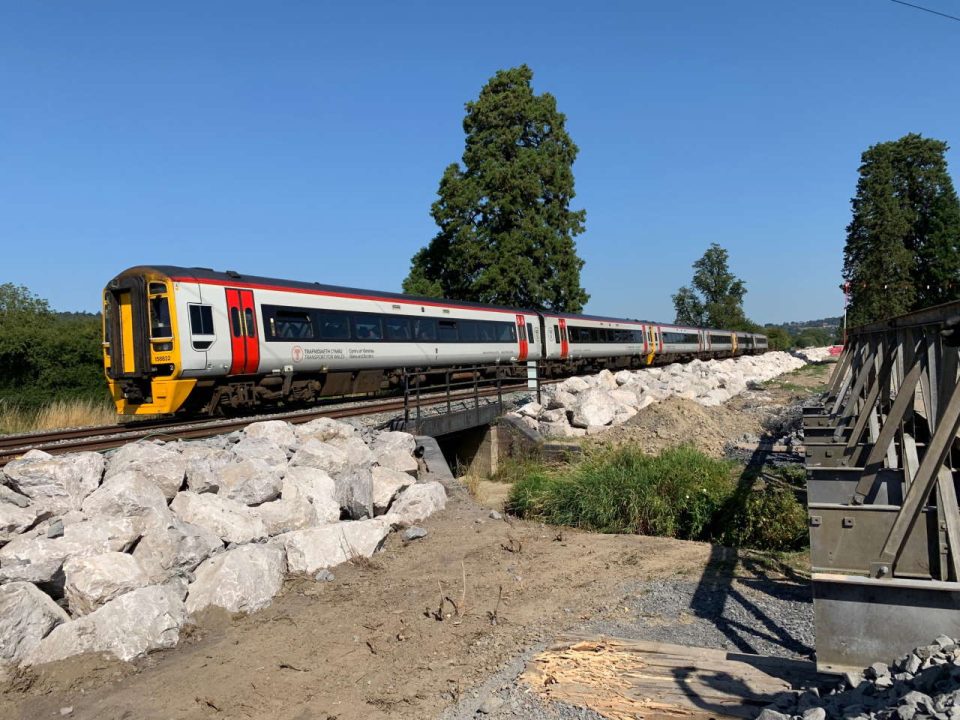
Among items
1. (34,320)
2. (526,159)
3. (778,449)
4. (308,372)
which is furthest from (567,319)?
(34,320)

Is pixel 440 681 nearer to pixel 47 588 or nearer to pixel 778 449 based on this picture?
pixel 47 588

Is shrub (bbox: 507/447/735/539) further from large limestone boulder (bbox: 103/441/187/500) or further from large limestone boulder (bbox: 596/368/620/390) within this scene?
large limestone boulder (bbox: 596/368/620/390)

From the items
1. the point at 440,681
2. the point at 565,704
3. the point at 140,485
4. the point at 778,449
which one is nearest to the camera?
the point at 565,704

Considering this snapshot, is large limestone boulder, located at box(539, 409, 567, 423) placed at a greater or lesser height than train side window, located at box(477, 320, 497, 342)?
lesser

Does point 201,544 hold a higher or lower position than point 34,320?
lower

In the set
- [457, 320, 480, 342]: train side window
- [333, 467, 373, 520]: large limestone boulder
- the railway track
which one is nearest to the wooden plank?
[333, 467, 373, 520]: large limestone boulder

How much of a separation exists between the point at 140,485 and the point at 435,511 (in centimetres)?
332

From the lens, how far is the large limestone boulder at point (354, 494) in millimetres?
7914

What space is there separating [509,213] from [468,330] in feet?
36.1

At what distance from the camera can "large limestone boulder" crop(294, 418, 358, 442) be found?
10.2 meters

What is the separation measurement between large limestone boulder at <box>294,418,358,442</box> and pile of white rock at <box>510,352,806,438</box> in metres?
5.49

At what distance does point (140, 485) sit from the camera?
21.1ft

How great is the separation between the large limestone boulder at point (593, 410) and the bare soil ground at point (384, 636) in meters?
7.85

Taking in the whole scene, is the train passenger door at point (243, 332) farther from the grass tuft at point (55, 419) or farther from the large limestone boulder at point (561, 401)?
the large limestone boulder at point (561, 401)
